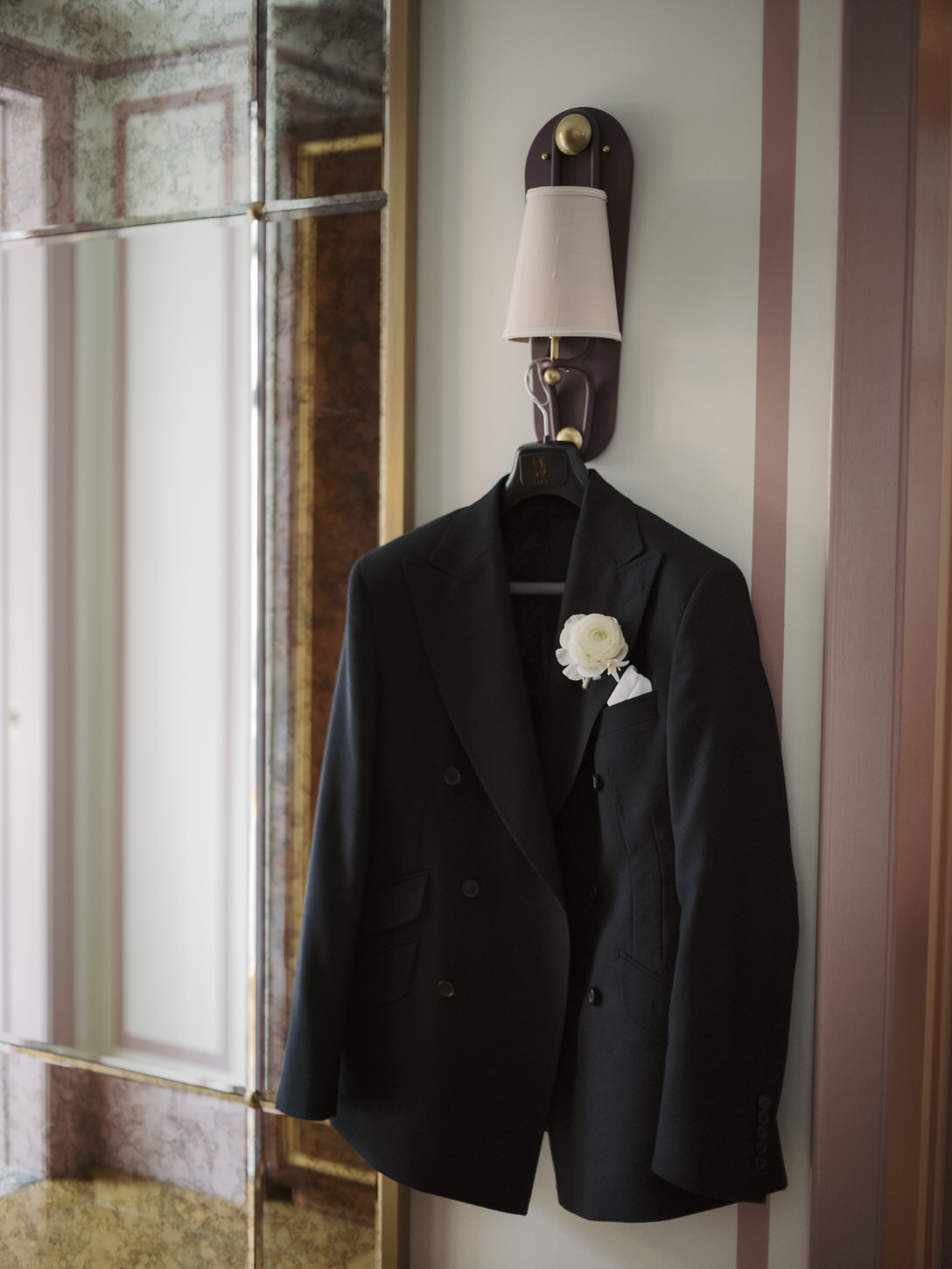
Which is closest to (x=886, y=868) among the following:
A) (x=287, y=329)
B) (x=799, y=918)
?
(x=799, y=918)

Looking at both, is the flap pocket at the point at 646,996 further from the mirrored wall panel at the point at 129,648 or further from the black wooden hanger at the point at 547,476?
the mirrored wall panel at the point at 129,648

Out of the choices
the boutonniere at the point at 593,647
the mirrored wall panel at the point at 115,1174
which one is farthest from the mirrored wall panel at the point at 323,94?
the mirrored wall panel at the point at 115,1174

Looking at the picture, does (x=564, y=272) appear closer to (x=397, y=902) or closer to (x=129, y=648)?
(x=397, y=902)

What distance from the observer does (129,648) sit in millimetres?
1855

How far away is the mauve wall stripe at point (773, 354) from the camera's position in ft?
4.65

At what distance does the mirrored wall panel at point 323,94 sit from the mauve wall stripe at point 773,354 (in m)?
0.61

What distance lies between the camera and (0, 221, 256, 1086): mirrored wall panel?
1776mm

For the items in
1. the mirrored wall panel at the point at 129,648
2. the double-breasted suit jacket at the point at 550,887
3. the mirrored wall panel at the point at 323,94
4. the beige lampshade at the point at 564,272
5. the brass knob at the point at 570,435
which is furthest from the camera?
the mirrored wall panel at the point at 129,648

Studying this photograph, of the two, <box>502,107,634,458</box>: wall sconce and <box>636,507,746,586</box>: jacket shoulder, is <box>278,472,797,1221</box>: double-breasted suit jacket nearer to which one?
<box>636,507,746,586</box>: jacket shoulder

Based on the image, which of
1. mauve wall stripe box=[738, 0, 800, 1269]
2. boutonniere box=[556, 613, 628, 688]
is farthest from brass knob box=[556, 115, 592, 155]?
boutonniere box=[556, 613, 628, 688]

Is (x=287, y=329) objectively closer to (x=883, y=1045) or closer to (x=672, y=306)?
(x=672, y=306)

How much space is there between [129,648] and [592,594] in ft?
3.02

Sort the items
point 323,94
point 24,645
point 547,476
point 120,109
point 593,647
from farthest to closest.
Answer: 1. point 24,645
2. point 120,109
3. point 323,94
4. point 547,476
5. point 593,647

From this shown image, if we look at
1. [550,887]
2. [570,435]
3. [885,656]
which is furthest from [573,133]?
[550,887]
